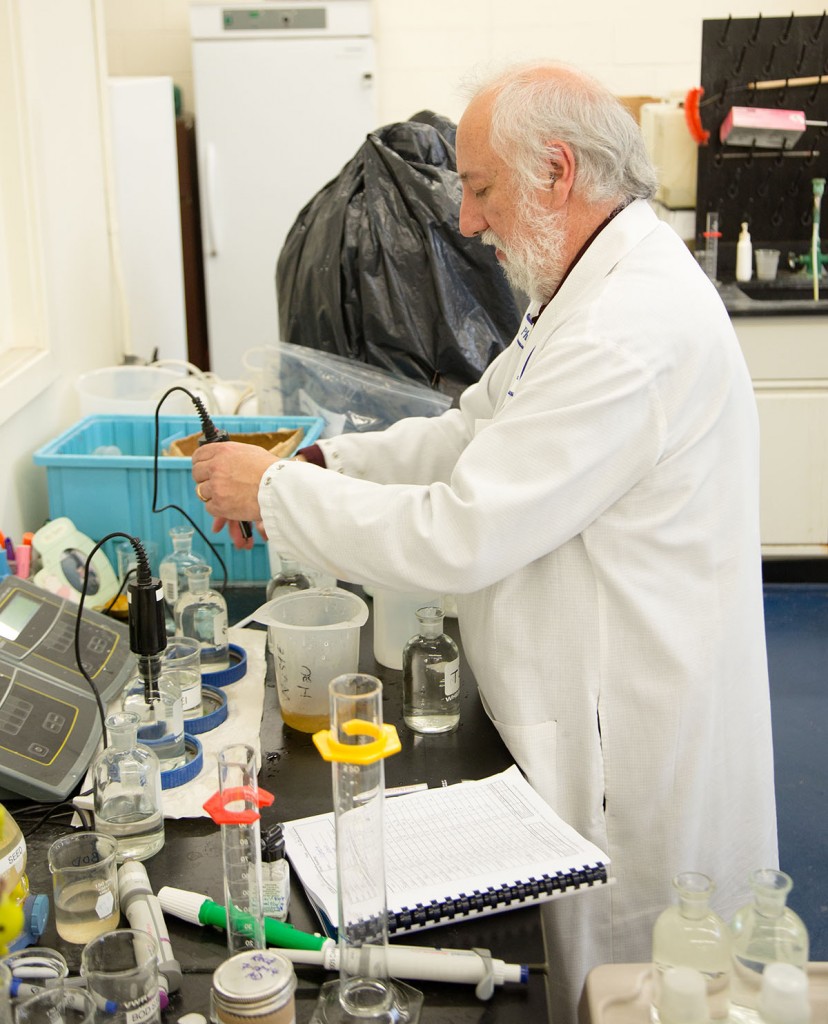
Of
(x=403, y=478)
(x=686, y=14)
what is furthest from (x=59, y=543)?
(x=686, y=14)

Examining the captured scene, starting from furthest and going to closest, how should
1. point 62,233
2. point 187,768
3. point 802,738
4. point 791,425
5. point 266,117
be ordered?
point 266,117 < point 791,425 < point 802,738 < point 62,233 < point 187,768

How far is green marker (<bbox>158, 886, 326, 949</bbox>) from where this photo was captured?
1.01m

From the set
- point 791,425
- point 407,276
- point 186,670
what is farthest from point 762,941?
point 791,425

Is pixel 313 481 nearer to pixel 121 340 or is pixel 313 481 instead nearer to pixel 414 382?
pixel 414 382

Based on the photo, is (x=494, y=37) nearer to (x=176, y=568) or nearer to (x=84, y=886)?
(x=176, y=568)

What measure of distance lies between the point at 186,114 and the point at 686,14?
1.98m

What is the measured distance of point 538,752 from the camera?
4.49 ft

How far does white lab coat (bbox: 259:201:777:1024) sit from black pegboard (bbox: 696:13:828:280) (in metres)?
2.68

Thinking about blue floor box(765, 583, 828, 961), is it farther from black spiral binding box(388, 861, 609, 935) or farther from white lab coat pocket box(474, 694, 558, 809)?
black spiral binding box(388, 861, 609, 935)

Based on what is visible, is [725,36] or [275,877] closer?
[275,877]

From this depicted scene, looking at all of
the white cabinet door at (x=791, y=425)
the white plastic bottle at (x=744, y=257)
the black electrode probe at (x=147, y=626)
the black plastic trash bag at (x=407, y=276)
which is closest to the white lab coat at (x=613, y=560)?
the black electrode probe at (x=147, y=626)

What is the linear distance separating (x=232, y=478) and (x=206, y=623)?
0.27 m

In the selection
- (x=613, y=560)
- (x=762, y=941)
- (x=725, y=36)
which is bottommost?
(x=762, y=941)

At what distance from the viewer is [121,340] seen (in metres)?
2.86
